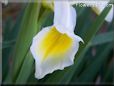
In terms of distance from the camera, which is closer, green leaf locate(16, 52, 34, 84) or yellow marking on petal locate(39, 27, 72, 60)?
yellow marking on petal locate(39, 27, 72, 60)

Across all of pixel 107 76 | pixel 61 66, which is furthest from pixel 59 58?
pixel 107 76

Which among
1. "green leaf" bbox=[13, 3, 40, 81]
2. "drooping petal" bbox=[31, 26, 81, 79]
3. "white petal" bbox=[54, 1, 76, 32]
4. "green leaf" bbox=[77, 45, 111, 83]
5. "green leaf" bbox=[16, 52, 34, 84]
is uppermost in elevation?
"white petal" bbox=[54, 1, 76, 32]

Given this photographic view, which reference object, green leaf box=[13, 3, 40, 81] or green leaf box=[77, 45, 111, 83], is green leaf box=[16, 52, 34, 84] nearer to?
green leaf box=[13, 3, 40, 81]

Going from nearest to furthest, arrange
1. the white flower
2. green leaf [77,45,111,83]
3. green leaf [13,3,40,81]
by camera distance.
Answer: the white flower
green leaf [13,3,40,81]
green leaf [77,45,111,83]

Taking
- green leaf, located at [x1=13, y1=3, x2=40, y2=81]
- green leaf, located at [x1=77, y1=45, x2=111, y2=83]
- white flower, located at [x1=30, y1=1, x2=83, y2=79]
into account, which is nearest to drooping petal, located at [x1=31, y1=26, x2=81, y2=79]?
white flower, located at [x1=30, y1=1, x2=83, y2=79]

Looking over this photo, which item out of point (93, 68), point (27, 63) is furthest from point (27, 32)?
point (93, 68)

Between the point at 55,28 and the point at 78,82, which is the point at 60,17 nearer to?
the point at 55,28

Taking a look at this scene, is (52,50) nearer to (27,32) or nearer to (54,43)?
(54,43)

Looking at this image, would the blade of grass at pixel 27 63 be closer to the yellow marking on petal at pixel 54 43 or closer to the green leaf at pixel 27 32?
the green leaf at pixel 27 32

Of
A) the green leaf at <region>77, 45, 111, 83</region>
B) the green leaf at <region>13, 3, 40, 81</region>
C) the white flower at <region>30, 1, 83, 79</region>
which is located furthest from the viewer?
the green leaf at <region>77, 45, 111, 83</region>
